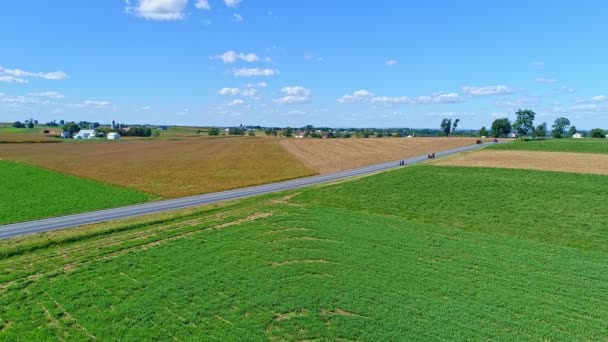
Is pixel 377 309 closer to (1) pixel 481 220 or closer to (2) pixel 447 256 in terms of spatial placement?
(2) pixel 447 256

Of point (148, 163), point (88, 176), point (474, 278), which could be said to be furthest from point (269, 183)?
point (474, 278)

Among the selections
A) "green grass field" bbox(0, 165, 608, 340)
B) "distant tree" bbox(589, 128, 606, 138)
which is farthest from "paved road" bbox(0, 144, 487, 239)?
"distant tree" bbox(589, 128, 606, 138)

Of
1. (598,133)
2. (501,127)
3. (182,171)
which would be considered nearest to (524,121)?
(501,127)

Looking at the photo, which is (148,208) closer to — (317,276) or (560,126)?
(317,276)

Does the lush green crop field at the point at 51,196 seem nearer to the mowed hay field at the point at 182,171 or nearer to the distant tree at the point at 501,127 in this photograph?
the mowed hay field at the point at 182,171

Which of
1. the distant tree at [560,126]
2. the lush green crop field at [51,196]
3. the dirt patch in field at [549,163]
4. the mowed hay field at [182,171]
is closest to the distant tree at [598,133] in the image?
the distant tree at [560,126]
